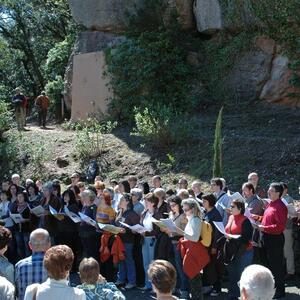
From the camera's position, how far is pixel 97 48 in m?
24.6

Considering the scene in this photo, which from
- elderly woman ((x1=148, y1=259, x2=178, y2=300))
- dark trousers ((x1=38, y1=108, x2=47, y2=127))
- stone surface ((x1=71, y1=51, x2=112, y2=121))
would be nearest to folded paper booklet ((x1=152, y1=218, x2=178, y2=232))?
elderly woman ((x1=148, y1=259, x2=178, y2=300))

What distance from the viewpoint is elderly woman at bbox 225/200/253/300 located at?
8703 millimetres

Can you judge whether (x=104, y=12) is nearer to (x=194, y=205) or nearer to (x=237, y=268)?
(x=194, y=205)

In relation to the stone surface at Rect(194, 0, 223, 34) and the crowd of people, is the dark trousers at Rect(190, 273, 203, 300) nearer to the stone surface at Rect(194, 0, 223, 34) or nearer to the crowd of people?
the crowd of people

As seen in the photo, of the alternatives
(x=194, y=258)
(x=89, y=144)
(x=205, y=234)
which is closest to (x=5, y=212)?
(x=194, y=258)

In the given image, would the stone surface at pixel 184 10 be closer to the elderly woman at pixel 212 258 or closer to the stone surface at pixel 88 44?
the stone surface at pixel 88 44

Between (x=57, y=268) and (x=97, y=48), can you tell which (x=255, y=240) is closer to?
(x=57, y=268)

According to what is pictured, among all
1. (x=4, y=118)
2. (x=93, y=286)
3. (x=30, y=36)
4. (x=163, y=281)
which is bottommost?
(x=93, y=286)

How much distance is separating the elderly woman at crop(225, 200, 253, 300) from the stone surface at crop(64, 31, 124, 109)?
15.7m

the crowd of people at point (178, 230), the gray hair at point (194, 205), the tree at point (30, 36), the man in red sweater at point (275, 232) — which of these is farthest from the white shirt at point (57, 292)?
the tree at point (30, 36)

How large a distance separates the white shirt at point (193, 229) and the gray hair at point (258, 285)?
4.06m

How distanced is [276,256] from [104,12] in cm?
1711

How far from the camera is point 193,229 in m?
8.59

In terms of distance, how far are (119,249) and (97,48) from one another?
1562cm
